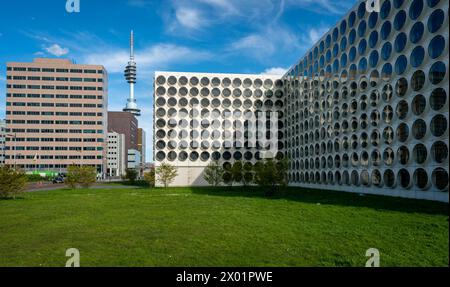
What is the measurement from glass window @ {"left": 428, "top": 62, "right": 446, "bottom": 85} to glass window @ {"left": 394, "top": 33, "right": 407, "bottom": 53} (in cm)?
508

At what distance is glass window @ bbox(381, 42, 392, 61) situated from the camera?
106ft

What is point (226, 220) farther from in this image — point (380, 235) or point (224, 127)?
point (224, 127)

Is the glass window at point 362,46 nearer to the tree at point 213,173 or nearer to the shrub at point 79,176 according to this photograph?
the tree at point 213,173

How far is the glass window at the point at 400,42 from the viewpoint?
30.2m

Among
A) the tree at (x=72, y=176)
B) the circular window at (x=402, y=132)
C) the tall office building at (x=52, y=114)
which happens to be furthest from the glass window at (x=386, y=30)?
the tall office building at (x=52, y=114)

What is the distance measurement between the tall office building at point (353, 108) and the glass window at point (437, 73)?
0.30 ft

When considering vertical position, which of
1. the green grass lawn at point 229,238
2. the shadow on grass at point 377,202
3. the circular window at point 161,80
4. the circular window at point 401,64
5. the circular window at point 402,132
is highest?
the circular window at point 161,80

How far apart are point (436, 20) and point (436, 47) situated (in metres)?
2.45

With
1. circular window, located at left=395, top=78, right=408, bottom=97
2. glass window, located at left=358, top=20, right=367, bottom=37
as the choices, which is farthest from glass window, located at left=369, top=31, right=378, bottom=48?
circular window, located at left=395, top=78, right=408, bottom=97

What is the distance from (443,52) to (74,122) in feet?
402

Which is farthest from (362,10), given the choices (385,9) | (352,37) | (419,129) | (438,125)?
(438,125)

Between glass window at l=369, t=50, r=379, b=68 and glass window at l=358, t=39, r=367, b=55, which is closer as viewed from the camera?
glass window at l=369, t=50, r=379, b=68

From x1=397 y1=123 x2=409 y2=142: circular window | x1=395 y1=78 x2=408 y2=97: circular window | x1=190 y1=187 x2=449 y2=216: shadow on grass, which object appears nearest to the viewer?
x1=190 y1=187 x2=449 y2=216: shadow on grass

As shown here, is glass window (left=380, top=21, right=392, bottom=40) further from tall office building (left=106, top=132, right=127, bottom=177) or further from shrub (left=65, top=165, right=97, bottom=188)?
tall office building (left=106, top=132, right=127, bottom=177)
